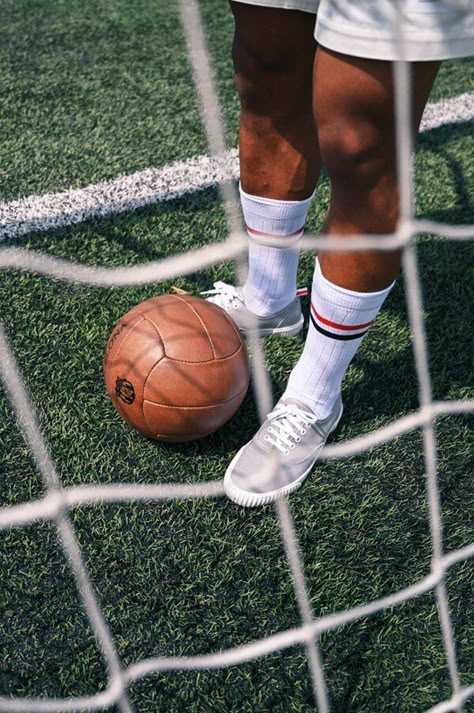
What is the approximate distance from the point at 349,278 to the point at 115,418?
68cm

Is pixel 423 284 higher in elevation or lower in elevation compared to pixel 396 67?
lower

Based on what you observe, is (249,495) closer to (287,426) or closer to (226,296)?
(287,426)

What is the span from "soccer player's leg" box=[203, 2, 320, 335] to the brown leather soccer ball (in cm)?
28

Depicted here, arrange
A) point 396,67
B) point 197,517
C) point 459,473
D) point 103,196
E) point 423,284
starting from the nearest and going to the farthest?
point 396,67 < point 197,517 < point 459,473 < point 423,284 < point 103,196

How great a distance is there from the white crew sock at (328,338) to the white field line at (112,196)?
0.84 m

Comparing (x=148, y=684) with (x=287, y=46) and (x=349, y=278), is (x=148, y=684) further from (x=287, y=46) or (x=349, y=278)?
(x=287, y=46)

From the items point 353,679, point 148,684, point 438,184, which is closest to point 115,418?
point 148,684

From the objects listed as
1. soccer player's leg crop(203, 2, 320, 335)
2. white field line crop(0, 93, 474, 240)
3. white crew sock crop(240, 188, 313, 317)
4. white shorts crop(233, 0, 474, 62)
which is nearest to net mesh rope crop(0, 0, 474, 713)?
white shorts crop(233, 0, 474, 62)

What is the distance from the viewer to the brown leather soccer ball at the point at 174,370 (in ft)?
5.20

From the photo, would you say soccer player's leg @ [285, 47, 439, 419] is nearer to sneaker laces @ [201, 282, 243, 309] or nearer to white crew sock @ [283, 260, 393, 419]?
white crew sock @ [283, 260, 393, 419]

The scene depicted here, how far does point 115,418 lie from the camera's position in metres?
1.78

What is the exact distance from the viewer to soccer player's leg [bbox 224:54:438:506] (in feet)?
3.97

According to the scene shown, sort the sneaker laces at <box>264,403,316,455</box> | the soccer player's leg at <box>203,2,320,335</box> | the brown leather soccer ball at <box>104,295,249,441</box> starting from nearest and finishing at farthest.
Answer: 1. the soccer player's leg at <box>203,2,320,335</box>
2. the brown leather soccer ball at <box>104,295,249,441</box>
3. the sneaker laces at <box>264,403,316,455</box>

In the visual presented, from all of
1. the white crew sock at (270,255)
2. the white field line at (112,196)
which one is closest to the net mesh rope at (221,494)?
the white crew sock at (270,255)
